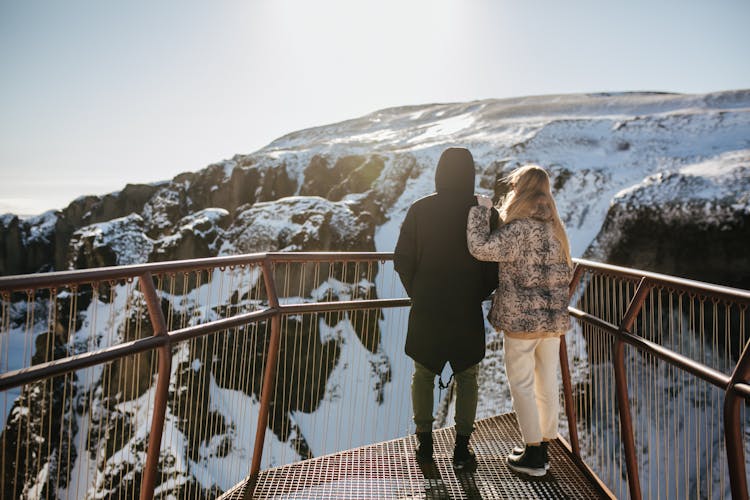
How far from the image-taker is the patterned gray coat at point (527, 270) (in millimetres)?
3115

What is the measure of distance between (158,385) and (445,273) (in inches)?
72.9

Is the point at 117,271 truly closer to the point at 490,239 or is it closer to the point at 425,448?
the point at 490,239

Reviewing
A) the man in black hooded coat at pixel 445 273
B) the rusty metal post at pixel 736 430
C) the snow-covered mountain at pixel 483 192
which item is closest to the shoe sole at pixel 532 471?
the man in black hooded coat at pixel 445 273

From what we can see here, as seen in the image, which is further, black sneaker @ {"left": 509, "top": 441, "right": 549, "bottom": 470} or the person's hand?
black sneaker @ {"left": 509, "top": 441, "right": 549, "bottom": 470}

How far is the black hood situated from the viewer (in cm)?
326

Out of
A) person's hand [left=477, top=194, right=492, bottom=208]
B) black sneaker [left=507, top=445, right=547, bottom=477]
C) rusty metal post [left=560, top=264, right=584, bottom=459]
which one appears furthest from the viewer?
rusty metal post [left=560, top=264, right=584, bottom=459]

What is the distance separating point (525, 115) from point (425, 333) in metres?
52.4

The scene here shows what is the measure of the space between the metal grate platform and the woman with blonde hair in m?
0.35

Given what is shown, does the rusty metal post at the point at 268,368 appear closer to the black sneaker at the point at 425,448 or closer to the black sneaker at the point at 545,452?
the black sneaker at the point at 425,448

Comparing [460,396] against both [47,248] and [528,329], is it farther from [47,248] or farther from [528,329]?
[47,248]

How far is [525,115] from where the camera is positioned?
51.3m

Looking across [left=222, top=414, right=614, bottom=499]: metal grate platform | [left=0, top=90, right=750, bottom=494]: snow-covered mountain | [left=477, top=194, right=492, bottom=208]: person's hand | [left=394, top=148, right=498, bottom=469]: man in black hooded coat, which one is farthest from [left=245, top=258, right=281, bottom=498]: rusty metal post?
[left=477, top=194, right=492, bottom=208]: person's hand

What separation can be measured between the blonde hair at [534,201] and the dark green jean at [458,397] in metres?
1.09

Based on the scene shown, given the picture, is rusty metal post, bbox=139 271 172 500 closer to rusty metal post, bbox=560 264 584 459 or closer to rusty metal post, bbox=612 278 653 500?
rusty metal post, bbox=612 278 653 500
